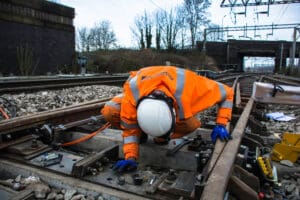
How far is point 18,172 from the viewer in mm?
2531

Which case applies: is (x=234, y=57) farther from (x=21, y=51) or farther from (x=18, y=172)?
(x=18, y=172)

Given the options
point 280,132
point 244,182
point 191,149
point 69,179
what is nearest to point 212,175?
point 244,182

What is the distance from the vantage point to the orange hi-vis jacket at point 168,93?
2.64 metres

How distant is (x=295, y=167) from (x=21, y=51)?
15.3 metres

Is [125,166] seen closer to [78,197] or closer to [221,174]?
[78,197]

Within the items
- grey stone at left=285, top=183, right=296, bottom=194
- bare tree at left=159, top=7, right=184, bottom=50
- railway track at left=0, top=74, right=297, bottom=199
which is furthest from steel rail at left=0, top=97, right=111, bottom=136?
bare tree at left=159, top=7, right=184, bottom=50

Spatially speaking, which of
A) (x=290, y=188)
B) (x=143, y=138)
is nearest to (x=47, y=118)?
(x=143, y=138)

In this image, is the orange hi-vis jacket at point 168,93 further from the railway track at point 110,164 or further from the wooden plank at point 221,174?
the wooden plank at point 221,174

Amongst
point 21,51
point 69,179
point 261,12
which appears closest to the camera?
point 69,179

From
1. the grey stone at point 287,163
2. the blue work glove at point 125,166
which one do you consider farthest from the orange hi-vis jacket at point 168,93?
the grey stone at point 287,163

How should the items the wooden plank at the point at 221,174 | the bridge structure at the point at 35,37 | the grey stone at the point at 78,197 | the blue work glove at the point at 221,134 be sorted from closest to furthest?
the wooden plank at the point at 221,174, the grey stone at the point at 78,197, the blue work glove at the point at 221,134, the bridge structure at the point at 35,37

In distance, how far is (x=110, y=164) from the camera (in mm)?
2803

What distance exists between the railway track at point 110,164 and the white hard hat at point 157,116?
36 centimetres

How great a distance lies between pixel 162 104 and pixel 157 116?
0.11 meters
